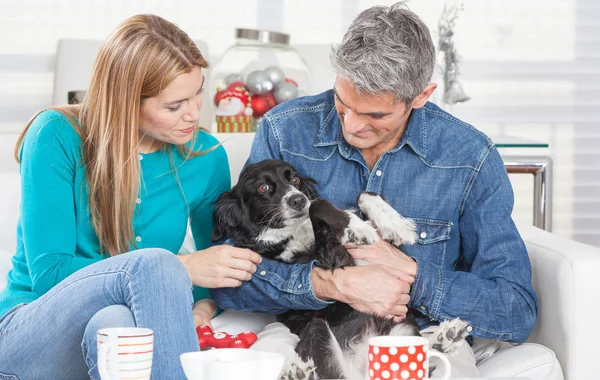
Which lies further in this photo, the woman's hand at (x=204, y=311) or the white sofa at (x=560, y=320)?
the woman's hand at (x=204, y=311)

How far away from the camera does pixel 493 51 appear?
15.8ft

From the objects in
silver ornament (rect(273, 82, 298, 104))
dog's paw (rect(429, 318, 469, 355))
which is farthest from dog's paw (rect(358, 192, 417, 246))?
silver ornament (rect(273, 82, 298, 104))

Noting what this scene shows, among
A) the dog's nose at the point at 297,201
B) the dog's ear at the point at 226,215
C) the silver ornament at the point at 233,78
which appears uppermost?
the silver ornament at the point at 233,78

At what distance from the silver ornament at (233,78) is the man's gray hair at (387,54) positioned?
4.73 feet

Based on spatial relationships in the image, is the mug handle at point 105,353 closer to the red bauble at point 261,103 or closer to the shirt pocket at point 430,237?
the shirt pocket at point 430,237

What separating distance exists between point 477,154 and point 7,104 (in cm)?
334

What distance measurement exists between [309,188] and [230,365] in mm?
1135

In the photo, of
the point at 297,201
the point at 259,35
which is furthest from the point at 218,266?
the point at 259,35

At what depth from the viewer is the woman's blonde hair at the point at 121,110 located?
1.88 meters

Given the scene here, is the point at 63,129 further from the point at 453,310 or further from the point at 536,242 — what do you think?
the point at 536,242

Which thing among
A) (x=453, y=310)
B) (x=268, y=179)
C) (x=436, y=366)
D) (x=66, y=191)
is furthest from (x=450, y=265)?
(x=66, y=191)

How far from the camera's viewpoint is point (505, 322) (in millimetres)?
1923

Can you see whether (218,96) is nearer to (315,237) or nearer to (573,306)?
(315,237)

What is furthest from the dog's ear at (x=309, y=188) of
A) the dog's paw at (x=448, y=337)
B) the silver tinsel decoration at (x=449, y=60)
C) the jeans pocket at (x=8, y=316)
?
the silver tinsel decoration at (x=449, y=60)
